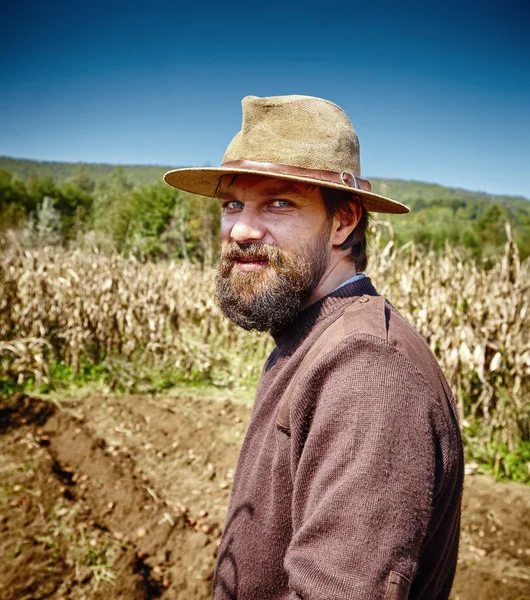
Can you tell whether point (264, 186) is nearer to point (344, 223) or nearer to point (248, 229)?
point (248, 229)

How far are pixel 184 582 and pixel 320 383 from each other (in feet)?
7.90

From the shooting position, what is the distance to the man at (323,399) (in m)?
0.81

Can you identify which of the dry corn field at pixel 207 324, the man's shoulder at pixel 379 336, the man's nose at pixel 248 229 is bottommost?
the dry corn field at pixel 207 324

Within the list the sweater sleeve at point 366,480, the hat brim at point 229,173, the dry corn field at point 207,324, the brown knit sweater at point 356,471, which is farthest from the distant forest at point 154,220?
the sweater sleeve at point 366,480

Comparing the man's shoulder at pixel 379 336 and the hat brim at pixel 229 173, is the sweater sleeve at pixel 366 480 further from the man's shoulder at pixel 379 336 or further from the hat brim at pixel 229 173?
the hat brim at pixel 229 173

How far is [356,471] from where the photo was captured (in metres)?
0.82

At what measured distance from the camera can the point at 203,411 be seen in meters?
5.17

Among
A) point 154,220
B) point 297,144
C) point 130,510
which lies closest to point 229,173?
point 297,144

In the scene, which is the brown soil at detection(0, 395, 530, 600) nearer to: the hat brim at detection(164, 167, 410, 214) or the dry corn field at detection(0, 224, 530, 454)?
the dry corn field at detection(0, 224, 530, 454)

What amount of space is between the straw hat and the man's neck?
0.74 feet

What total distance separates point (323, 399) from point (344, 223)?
2.40 feet

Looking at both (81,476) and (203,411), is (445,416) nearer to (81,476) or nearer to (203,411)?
(81,476)

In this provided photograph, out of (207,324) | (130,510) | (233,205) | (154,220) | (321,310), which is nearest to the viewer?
(321,310)

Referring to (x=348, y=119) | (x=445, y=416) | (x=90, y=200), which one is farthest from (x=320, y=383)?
(x=90, y=200)
